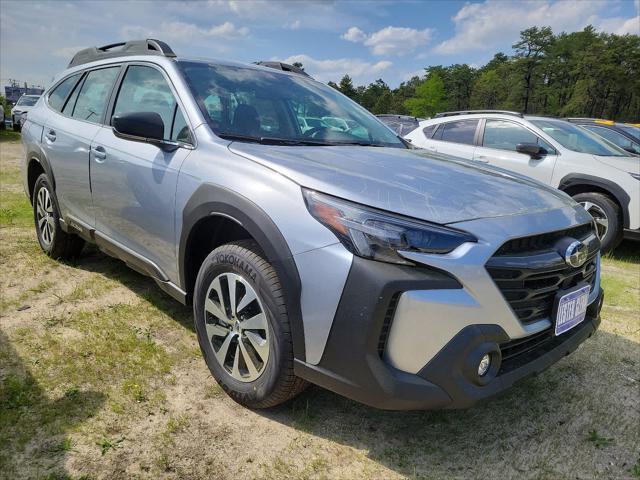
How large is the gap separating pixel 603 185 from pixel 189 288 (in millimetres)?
5057

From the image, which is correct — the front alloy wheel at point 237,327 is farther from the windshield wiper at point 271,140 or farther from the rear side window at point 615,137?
the rear side window at point 615,137

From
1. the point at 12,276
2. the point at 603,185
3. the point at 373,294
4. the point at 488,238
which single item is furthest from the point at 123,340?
the point at 603,185

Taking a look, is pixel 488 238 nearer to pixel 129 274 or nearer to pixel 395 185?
pixel 395 185

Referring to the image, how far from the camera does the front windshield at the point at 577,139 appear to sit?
6198mm

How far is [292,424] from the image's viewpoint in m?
2.32

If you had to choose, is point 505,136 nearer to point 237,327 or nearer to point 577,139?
point 577,139

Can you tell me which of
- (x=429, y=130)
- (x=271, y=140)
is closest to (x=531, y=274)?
(x=271, y=140)

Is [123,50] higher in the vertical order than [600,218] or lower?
higher

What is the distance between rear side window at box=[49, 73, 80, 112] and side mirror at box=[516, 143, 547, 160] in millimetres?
4956

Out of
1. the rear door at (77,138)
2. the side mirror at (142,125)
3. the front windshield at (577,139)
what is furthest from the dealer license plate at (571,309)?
the front windshield at (577,139)

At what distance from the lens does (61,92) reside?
4246mm

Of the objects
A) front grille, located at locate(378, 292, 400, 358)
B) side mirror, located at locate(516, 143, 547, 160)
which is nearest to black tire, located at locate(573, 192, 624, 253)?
side mirror, located at locate(516, 143, 547, 160)

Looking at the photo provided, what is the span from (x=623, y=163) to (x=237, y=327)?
17.7ft

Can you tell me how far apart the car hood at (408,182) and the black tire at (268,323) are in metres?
0.41
